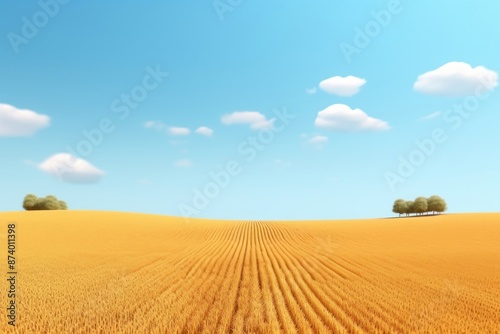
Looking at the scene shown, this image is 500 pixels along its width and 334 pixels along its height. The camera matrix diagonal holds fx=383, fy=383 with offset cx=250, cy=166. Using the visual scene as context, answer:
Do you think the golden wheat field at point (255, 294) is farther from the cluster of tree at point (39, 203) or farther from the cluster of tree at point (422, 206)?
the cluster of tree at point (422, 206)

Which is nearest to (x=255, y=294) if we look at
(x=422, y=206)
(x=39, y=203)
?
(x=39, y=203)

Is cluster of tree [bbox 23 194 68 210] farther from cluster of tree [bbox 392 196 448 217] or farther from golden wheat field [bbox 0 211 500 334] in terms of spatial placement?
cluster of tree [bbox 392 196 448 217]

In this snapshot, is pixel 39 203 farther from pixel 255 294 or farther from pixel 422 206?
pixel 422 206

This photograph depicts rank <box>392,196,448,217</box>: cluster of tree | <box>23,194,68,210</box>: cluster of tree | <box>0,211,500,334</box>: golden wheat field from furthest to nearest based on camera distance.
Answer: <box>392,196,448,217</box>: cluster of tree < <box>23,194,68,210</box>: cluster of tree < <box>0,211,500,334</box>: golden wheat field

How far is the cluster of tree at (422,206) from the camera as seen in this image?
301 ft

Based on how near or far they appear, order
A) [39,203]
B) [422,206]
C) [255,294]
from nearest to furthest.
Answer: [255,294]
[39,203]
[422,206]

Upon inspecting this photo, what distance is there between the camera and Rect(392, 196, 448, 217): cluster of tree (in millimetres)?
91812

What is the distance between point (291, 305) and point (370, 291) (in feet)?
12.1

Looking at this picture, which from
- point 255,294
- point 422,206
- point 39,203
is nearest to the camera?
point 255,294

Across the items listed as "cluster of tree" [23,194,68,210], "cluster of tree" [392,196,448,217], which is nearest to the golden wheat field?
"cluster of tree" [23,194,68,210]

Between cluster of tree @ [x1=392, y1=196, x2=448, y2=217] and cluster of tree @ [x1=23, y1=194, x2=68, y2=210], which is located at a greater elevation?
cluster of tree @ [x1=23, y1=194, x2=68, y2=210]

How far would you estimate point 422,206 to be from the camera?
92.6 m

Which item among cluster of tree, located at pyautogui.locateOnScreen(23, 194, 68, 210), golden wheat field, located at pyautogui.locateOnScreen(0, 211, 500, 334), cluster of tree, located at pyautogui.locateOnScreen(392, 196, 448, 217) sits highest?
cluster of tree, located at pyautogui.locateOnScreen(23, 194, 68, 210)

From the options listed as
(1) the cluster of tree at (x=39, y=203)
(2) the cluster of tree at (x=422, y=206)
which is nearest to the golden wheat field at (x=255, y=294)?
(1) the cluster of tree at (x=39, y=203)
